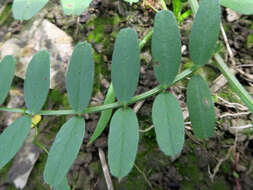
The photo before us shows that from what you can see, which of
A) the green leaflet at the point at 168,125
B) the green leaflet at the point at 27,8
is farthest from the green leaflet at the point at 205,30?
the green leaflet at the point at 27,8

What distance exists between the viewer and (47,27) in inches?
54.1

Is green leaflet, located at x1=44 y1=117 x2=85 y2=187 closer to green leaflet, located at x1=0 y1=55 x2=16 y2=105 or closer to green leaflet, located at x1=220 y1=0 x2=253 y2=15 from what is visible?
green leaflet, located at x1=0 y1=55 x2=16 y2=105

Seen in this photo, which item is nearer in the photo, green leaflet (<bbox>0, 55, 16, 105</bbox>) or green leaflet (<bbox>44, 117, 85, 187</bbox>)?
green leaflet (<bbox>44, 117, 85, 187</bbox>)

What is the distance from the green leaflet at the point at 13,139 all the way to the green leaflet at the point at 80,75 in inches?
7.3

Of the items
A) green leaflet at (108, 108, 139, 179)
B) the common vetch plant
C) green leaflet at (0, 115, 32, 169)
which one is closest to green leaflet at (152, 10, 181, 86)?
the common vetch plant

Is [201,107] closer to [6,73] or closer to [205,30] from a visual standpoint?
[205,30]

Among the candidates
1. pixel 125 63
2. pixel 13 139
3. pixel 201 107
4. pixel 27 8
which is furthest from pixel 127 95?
pixel 27 8

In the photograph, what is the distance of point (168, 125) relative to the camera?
2.02ft

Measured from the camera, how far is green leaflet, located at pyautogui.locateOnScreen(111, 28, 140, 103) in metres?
0.61

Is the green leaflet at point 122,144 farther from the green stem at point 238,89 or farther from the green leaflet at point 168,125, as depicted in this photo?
the green stem at point 238,89

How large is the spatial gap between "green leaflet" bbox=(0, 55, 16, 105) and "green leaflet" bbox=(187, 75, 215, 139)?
2.05ft

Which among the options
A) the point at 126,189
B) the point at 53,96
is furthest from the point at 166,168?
the point at 53,96

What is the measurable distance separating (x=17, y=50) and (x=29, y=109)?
77 cm

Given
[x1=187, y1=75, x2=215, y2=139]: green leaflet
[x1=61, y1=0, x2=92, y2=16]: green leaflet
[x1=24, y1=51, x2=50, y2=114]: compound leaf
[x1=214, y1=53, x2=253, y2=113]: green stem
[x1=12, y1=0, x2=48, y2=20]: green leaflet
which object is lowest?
[x1=214, y1=53, x2=253, y2=113]: green stem
